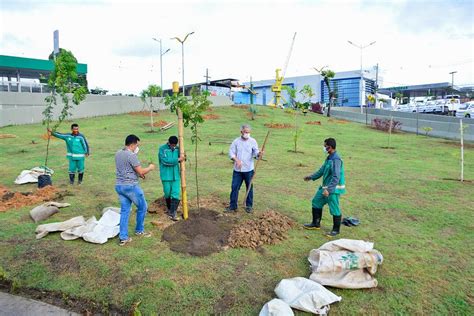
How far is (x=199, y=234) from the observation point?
5.79 m

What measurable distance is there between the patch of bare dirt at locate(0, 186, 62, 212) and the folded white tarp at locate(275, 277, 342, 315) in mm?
5989

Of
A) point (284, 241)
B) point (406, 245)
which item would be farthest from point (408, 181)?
point (284, 241)

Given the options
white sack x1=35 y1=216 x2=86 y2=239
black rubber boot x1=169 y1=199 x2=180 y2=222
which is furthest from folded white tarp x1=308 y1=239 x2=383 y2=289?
white sack x1=35 y1=216 x2=86 y2=239

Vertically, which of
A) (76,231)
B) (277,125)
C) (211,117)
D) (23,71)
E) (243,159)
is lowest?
(76,231)

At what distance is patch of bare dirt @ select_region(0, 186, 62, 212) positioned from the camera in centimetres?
730

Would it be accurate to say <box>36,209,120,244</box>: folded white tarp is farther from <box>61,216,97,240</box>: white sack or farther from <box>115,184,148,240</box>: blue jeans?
<box>115,184,148,240</box>: blue jeans

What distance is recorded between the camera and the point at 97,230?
566 cm

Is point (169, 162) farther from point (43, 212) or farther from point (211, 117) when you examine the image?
point (211, 117)

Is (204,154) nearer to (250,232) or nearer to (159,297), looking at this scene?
(250,232)

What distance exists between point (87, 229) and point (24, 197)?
9.79 feet

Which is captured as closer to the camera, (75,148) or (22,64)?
(75,148)

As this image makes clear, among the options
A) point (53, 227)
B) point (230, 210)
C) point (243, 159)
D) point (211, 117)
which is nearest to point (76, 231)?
point (53, 227)

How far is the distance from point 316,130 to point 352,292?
19688mm

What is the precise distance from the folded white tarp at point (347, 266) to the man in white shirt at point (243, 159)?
2688 mm
